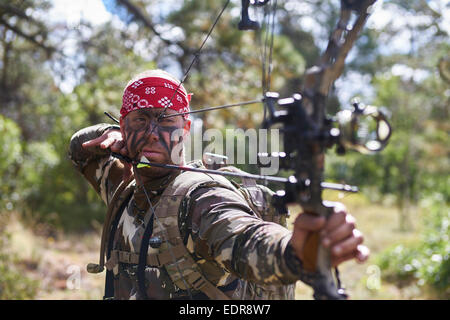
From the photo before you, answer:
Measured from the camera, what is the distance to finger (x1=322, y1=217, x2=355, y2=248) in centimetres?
145

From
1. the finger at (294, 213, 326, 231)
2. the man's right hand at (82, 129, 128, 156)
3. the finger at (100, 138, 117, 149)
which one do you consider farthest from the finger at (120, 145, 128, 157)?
the finger at (294, 213, 326, 231)

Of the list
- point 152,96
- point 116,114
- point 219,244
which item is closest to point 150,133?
point 152,96

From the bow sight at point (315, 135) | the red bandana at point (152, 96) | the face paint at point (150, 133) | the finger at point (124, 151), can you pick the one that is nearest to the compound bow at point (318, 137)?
the bow sight at point (315, 135)

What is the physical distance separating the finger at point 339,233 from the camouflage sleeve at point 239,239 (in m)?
0.17

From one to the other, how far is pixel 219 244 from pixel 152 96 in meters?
1.02

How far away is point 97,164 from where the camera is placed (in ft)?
10.7

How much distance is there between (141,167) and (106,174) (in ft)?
2.48

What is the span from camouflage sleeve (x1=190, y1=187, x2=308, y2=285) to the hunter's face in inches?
15.6

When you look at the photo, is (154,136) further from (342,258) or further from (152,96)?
(342,258)

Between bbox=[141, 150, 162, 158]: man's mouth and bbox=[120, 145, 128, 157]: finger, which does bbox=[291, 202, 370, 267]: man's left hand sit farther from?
bbox=[120, 145, 128, 157]: finger

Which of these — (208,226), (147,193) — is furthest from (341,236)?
(147,193)

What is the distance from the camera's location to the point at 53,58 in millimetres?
8688

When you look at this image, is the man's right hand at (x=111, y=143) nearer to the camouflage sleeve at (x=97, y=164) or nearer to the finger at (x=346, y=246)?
the camouflage sleeve at (x=97, y=164)
